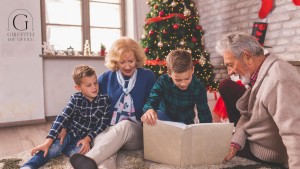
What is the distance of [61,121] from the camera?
56.4 inches

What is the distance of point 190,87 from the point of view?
1.45 meters

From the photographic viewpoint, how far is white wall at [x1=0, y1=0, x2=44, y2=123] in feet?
8.54

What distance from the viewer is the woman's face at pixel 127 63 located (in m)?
1.58

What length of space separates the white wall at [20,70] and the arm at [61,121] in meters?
1.57

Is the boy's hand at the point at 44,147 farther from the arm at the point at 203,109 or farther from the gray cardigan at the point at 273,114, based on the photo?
the gray cardigan at the point at 273,114

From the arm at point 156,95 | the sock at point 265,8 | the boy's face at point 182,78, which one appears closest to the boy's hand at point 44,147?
the arm at point 156,95

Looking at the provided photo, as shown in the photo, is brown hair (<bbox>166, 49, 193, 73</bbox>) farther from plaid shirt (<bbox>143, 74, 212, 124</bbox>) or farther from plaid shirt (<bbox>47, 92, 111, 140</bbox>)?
plaid shirt (<bbox>47, 92, 111, 140</bbox>)

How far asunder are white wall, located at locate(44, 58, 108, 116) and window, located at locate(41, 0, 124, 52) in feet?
1.14

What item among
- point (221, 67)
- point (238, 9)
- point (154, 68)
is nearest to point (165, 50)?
point (154, 68)

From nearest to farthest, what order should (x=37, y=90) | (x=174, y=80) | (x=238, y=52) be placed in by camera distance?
(x=238, y=52) < (x=174, y=80) < (x=37, y=90)

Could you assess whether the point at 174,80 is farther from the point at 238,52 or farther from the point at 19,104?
the point at 19,104

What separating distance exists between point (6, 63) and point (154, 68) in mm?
1792

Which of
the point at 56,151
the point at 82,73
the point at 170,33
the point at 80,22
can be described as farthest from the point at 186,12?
the point at 56,151

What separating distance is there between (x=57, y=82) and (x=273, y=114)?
270cm
